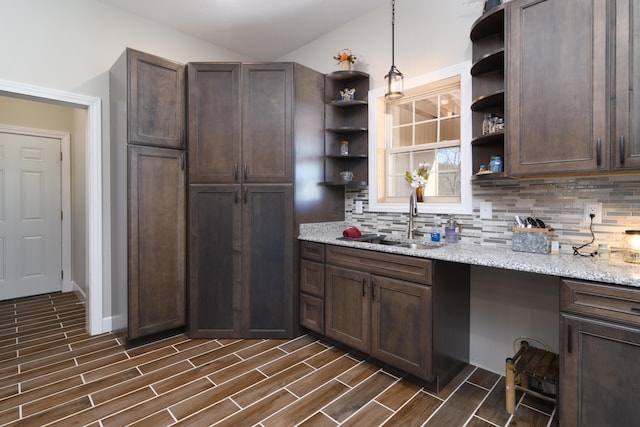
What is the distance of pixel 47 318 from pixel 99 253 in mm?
1106

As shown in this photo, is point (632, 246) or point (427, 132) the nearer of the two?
point (632, 246)

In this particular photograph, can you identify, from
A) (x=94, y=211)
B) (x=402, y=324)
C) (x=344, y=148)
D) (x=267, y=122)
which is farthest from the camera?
(x=344, y=148)

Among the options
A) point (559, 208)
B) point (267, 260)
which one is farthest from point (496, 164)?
point (267, 260)

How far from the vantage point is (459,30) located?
96.1 inches

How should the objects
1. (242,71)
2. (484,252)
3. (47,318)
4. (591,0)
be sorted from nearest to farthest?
(591,0) → (484,252) → (242,71) → (47,318)

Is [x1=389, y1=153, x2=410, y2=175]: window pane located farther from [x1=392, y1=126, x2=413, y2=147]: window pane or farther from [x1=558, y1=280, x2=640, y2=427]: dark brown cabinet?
[x1=558, y1=280, x2=640, y2=427]: dark brown cabinet

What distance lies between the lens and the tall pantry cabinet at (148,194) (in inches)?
103

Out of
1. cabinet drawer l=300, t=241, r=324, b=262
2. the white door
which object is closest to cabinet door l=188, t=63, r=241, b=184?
cabinet drawer l=300, t=241, r=324, b=262

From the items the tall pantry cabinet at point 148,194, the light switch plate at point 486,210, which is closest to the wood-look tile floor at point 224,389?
the tall pantry cabinet at point 148,194

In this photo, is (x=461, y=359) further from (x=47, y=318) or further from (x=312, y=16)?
(x=47, y=318)

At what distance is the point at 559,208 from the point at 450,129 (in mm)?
1047

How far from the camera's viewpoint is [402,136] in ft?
10.1

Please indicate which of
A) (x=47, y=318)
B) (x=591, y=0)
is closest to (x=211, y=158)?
(x=47, y=318)

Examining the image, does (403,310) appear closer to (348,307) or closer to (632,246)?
(348,307)
